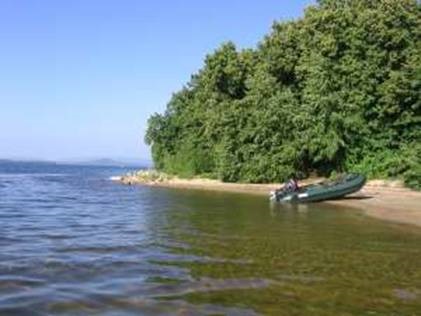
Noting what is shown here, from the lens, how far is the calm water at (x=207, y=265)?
1307 centimetres

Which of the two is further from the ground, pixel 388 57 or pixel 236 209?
pixel 388 57

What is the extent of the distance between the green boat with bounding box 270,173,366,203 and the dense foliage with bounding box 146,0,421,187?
5119 millimetres

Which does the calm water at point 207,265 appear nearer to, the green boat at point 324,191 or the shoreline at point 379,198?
the shoreline at point 379,198

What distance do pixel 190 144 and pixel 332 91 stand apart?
2332 centimetres

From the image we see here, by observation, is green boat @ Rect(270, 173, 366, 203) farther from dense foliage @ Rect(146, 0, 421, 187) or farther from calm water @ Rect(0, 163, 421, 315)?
calm water @ Rect(0, 163, 421, 315)

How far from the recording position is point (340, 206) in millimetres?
38469

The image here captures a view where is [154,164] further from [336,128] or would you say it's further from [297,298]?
[297,298]

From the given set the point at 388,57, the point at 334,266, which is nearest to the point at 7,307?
the point at 334,266

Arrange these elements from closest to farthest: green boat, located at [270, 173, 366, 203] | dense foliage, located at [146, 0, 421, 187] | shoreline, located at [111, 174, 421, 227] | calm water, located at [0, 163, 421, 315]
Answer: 1. calm water, located at [0, 163, 421, 315]
2. shoreline, located at [111, 174, 421, 227]
3. green boat, located at [270, 173, 366, 203]
4. dense foliage, located at [146, 0, 421, 187]

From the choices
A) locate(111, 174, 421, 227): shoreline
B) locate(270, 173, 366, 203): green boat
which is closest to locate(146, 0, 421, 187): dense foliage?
locate(111, 174, 421, 227): shoreline

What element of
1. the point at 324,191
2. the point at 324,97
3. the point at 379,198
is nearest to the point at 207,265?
the point at 324,191

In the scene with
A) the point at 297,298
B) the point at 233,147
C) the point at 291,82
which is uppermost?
the point at 291,82

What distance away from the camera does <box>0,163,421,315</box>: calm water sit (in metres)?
13.1

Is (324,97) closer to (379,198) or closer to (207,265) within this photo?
(379,198)
